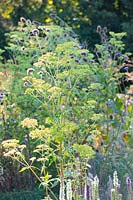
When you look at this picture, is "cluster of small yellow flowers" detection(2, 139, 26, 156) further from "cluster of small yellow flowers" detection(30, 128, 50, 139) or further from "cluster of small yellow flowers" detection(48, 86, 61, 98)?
"cluster of small yellow flowers" detection(48, 86, 61, 98)

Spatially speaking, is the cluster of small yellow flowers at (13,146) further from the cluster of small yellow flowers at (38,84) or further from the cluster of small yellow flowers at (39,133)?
the cluster of small yellow flowers at (38,84)

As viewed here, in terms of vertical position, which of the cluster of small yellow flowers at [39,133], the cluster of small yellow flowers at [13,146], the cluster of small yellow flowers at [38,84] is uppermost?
the cluster of small yellow flowers at [38,84]

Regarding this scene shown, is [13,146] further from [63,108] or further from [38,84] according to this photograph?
[63,108]

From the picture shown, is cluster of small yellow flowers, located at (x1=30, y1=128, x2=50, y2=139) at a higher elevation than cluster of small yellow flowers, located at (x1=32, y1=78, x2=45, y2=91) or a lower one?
lower

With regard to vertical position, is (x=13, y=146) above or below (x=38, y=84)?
below

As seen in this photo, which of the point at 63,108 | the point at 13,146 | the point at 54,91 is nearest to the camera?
the point at 13,146

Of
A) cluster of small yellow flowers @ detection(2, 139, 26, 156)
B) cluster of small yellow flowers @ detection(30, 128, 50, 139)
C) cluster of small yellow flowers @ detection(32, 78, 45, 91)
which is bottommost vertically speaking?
cluster of small yellow flowers @ detection(2, 139, 26, 156)

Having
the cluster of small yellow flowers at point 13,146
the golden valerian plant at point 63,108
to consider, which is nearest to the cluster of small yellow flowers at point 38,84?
the golden valerian plant at point 63,108

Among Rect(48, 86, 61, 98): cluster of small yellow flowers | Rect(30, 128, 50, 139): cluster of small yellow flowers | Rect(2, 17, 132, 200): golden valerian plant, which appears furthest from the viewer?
Rect(2, 17, 132, 200): golden valerian plant

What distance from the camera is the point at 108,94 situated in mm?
5988

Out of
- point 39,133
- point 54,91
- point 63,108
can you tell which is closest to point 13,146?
point 39,133

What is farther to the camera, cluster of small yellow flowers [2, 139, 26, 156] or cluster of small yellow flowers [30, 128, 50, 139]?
cluster of small yellow flowers [30, 128, 50, 139]

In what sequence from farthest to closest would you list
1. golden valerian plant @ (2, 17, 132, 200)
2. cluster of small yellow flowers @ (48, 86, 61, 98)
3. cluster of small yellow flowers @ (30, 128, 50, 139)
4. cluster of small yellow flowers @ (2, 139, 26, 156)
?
golden valerian plant @ (2, 17, 132, 200) < cluster of small yellow flowers @ (48, 86, 61, 98) < cluster of small yellow flowers @ (30, 128, 50, 139) < cluster of small yellow flowers @ (2, 139, 26, 156)

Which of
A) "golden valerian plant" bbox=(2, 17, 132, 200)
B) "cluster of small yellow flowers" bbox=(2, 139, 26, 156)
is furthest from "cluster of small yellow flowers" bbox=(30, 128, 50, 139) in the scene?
"cluster of small yellow flowers" bbox=(2, 139, 26, 156)
